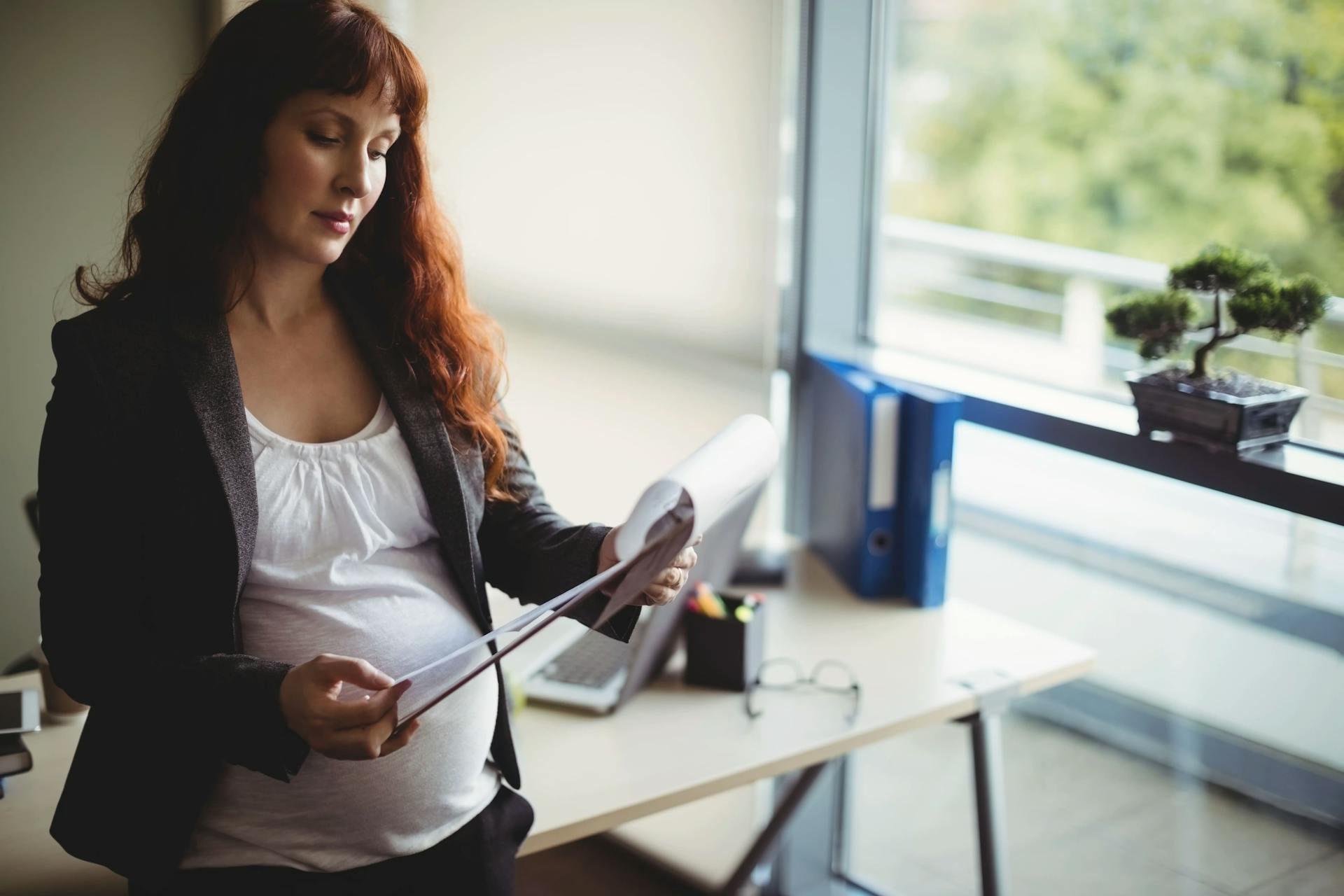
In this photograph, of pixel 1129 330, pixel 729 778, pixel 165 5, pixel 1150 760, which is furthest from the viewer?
pixel 1150 760

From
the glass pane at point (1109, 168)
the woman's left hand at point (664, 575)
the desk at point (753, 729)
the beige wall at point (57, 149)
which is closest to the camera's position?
the woman's left hand at point (664, 575)

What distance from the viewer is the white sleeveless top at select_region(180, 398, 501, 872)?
1.26 metres

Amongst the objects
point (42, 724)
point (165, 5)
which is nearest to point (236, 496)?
point (42, 724)

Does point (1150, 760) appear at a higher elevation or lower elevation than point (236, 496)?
lower

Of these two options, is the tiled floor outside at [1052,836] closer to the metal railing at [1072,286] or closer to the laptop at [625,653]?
the metal railing at [1072,286]

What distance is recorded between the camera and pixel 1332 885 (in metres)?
2.06

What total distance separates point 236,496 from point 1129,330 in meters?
1.30

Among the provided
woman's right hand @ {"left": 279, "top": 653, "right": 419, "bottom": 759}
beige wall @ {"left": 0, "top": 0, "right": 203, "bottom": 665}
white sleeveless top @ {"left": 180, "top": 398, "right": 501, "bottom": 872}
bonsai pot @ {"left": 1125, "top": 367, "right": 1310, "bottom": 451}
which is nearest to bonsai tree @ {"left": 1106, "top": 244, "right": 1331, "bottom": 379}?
bonsai pot @ {"left": 1125, "top": 367, "right": 1310, "bottom": 451}

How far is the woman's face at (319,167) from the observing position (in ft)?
4.04

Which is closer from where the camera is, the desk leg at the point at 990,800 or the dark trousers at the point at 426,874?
the dark trousers at the point at 426,874

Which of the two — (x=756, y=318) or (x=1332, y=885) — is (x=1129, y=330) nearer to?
(x=756, y=318)

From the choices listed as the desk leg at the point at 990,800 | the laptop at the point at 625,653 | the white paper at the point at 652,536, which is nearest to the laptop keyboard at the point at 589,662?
the laptop at the point at 625,653

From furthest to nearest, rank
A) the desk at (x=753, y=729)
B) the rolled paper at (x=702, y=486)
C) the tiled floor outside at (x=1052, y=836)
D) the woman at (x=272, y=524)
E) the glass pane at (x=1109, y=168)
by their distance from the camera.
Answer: the tiled floor outside at (x=1052, y=836)
the glass pane at (x=1109, y=168)
the desk at (x=753, y=729)
the woman at (x=272, y=524)
the rolled paper at (x=702, y=486)

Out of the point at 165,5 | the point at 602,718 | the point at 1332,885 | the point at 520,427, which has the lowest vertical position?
the point at 1332,885
